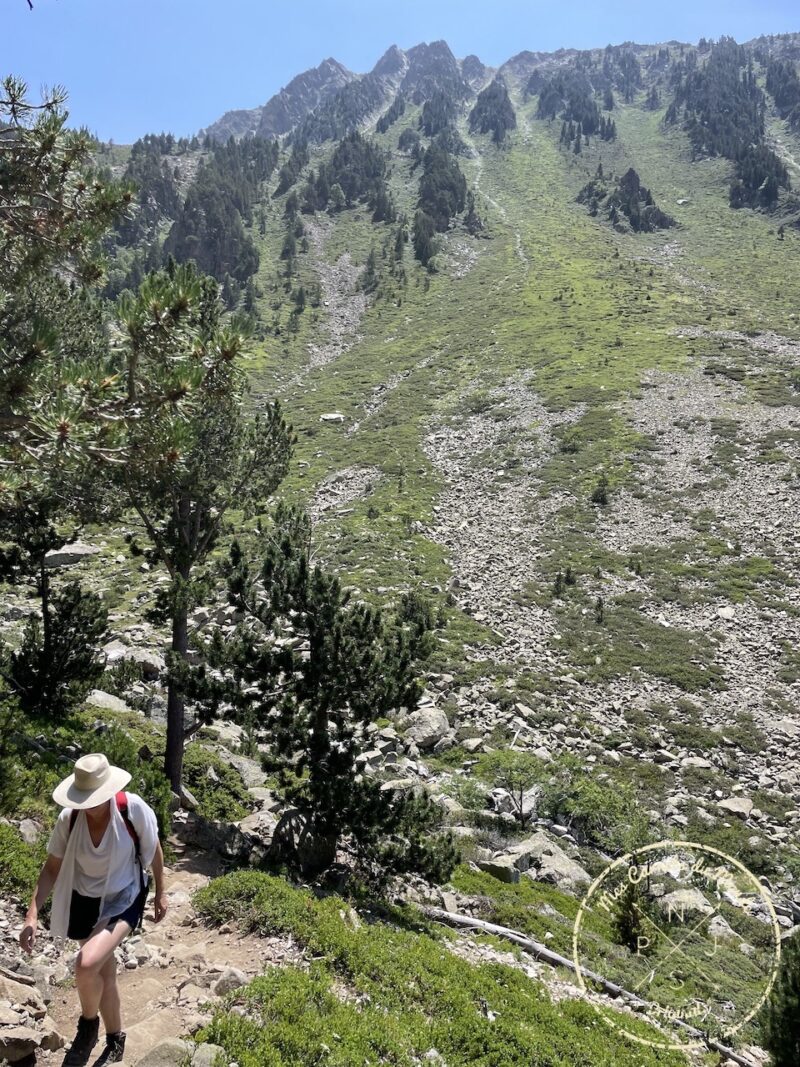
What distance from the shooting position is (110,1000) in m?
4.73

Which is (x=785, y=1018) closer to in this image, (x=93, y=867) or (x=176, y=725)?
(x=93, y=867)

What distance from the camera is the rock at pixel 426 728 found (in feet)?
55.7

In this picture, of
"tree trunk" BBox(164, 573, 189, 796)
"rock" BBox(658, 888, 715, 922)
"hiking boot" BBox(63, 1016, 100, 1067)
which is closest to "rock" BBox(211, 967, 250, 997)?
"hiking boot" BBox(63, 1016, 100, 1067)

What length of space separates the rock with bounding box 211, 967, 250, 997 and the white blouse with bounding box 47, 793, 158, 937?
2093 mm

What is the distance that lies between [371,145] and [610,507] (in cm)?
13701

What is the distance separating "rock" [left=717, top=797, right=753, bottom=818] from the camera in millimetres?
14607

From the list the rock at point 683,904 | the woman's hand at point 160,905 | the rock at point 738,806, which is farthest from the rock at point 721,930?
the woman's hand at point 160,905

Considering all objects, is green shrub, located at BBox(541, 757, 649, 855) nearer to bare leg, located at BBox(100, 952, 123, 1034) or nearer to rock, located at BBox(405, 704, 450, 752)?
rock, located at BBox(405, 704, 450, 752)

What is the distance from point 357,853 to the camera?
33.8 ft

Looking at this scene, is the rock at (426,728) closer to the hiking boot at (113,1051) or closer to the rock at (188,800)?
the rock at (188,800)

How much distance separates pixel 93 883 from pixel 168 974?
2.71 m

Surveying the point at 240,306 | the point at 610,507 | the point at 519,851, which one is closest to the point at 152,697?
the point at 519,851

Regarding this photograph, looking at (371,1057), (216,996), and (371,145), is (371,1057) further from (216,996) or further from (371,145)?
(371,145)

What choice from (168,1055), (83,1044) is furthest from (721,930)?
(83,1044)
